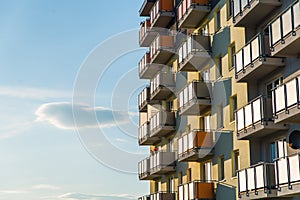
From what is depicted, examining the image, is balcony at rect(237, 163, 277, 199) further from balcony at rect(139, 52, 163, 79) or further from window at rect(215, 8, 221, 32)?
balcony at rect(139, 52, 163, 79)

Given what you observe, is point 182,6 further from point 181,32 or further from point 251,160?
point 251,160

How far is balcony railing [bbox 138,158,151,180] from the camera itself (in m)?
43.3

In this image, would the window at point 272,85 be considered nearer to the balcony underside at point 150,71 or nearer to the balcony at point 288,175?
the balcony at point 288,175

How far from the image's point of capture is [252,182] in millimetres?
23562

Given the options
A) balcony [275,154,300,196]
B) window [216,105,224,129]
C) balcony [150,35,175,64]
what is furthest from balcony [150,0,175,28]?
balcony [275,154,300,196]

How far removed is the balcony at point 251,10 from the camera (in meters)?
24.4

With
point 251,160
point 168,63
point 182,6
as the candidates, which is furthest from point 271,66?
point 168,63

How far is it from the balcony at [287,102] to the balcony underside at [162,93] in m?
17.6

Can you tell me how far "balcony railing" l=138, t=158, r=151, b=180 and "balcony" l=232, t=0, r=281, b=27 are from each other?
1897 centimetres

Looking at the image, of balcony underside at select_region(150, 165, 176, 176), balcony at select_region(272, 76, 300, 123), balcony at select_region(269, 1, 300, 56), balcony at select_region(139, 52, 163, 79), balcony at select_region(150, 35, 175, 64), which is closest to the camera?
balcony at select_region(272, 76, 300, 123)

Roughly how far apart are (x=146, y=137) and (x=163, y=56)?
639cm

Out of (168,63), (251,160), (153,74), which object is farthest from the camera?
(153,74)

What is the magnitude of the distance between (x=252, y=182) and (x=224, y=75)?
317 inches

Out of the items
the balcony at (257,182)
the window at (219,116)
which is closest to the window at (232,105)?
the window at (219,116)
